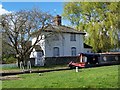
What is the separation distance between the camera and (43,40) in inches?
2010

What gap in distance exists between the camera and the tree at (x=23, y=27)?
4409 cm

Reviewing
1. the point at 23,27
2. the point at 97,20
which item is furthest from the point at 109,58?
the point at 23,27

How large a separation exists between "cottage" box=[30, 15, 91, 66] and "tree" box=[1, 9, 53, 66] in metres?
2.70

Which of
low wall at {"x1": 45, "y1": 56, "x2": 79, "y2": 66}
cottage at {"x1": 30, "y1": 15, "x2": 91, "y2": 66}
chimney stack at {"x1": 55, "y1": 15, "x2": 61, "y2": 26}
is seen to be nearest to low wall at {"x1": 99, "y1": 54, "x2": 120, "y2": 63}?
low wall at {"x1": 45, "y1": 56, "x2": 79, "y2": 66}

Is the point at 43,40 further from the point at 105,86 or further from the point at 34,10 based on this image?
the point at 105,86

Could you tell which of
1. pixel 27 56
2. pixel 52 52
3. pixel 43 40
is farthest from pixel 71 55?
pixel 27 56

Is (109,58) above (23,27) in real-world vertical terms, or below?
below

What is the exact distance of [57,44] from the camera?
5466 centimetres

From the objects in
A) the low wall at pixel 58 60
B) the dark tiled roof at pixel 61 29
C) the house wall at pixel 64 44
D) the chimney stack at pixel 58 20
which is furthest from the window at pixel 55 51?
the chimney stack at pixel 58 20

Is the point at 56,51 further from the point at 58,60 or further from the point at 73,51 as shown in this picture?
the point at 73,51

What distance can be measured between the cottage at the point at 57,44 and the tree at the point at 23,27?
2.70m

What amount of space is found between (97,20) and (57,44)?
28.8ft

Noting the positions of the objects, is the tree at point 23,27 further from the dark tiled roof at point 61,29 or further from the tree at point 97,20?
the tree at point 97,20

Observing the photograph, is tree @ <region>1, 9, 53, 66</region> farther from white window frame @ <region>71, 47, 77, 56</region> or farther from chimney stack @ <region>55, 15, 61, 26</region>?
white window frame @ <region>71, 47, 77, 56</region>
